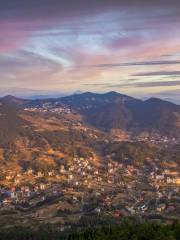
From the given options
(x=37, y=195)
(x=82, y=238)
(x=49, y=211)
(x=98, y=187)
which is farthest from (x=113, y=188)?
(x=82, y=238)

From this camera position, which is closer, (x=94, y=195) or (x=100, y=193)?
(x=94, y=195)

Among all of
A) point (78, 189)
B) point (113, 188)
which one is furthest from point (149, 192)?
point (78, 189)

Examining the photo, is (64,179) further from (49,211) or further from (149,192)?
(49,211)

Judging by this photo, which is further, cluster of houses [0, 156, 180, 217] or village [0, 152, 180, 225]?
cluster of houses [0, 156, 180, 217]

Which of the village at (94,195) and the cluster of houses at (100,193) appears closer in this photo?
the village at (94,195)

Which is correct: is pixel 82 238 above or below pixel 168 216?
above

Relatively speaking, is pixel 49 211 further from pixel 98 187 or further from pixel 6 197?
pixel 98 187

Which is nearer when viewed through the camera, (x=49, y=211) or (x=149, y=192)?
(x=49, y=211)

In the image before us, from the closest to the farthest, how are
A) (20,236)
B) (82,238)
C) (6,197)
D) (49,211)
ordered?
(82,238) → (20,236) → (49,211) → (6,197)

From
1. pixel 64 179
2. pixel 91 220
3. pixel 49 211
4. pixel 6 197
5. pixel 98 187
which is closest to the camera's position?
pixel 91 220

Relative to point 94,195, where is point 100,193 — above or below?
above
